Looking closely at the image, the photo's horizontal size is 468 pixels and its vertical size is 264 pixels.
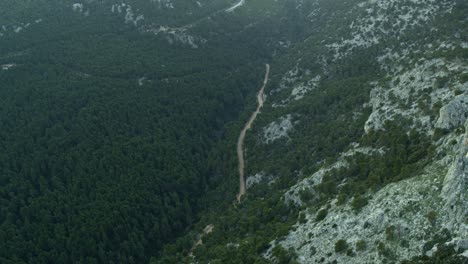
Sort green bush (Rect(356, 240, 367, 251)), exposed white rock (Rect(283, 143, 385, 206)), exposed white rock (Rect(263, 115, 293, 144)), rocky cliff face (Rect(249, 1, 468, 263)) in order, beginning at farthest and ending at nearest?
exposed white rock (Rect(263, 115, 293, 144)) < exposed white rock (Rect(283, 143, 385, 206)) < green bush (Rect(356, 240, 367, 251)) < rocky cliff face (Rect(249, 1, 468, 263))

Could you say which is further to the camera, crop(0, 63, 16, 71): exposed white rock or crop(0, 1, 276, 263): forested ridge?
crop(0, 63, 16, 71): exposed white rock

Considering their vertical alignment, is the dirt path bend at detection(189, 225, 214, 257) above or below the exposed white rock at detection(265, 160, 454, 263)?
below

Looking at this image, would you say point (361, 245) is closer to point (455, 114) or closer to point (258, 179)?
point (455, 114)

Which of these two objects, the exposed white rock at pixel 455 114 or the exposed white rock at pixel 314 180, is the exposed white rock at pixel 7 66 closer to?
the exposed white rock at pixel 314 180

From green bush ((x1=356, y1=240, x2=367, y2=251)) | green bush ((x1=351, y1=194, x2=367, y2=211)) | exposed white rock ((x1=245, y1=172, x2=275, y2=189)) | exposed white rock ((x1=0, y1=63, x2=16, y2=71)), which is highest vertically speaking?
exposed white rock ((x1=0, y1=63, x2=16, y2=71))

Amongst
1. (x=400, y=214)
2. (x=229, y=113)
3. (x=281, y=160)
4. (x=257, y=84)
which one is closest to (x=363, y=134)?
(x=281, y=160)

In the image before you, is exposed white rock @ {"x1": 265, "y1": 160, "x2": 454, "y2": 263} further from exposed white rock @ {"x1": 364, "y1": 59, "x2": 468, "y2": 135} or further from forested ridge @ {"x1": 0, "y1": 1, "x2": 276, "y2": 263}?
forested ridge @ {"x1": 0, "y1": 1, "x2": 276, "y2": 263}

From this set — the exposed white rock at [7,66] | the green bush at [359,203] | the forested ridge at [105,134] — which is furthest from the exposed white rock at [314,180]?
the exposed white rock at [7,66]

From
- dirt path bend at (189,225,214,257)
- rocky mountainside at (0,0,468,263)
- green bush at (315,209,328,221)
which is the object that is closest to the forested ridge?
rocky mountainside at (0,0,468,263)
